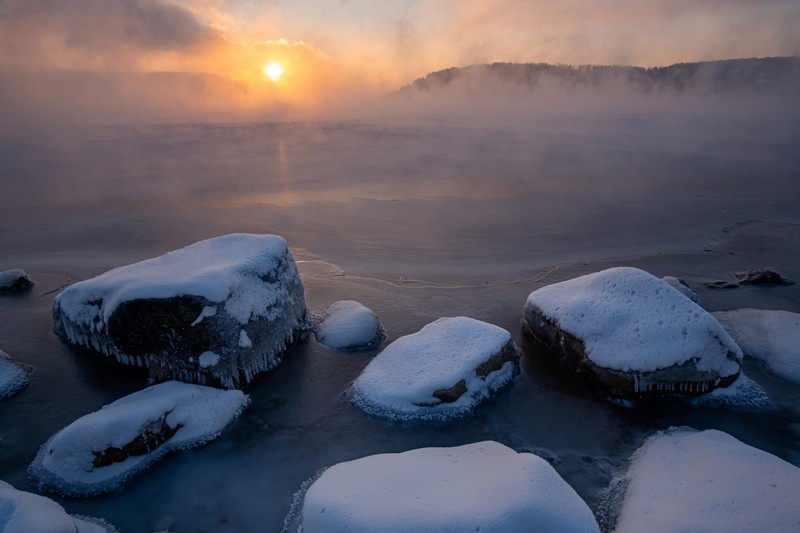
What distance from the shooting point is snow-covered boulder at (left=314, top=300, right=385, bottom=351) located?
7.20m

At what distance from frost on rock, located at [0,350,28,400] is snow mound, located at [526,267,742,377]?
7132 mm

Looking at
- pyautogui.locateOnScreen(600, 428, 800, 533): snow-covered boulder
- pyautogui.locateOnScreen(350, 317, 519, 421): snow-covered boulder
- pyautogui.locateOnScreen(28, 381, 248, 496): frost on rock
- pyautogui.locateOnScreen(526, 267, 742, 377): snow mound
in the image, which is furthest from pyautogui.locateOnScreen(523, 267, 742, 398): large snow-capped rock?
pyautogui.locateOnScreen(28, 381, 248, 496): frost on rock

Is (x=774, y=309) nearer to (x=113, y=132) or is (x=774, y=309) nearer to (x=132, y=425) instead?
(x=132, y=425)

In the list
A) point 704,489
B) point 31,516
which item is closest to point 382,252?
point 704,489

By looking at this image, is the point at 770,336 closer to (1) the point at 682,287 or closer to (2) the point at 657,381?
(1) the point at 682,287

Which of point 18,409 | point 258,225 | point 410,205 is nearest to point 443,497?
point 18,409

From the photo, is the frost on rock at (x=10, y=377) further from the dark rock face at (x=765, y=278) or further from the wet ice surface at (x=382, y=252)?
the dark rock face at (x=765, y=278)

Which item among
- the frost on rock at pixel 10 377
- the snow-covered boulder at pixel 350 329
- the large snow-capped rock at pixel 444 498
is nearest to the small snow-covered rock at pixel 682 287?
the snow-covered boulder at pixel 350 329

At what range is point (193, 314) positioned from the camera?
19.2 ft

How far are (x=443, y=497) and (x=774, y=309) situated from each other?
7338 millimetres

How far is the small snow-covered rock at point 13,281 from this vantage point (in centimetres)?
888

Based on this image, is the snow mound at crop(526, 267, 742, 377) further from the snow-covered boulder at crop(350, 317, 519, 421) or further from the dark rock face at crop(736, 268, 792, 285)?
the dark rock face at crop(736, 268, 792, 285)

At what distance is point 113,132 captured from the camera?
31969 mm

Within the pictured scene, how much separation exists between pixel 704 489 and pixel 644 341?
193 centimetres
